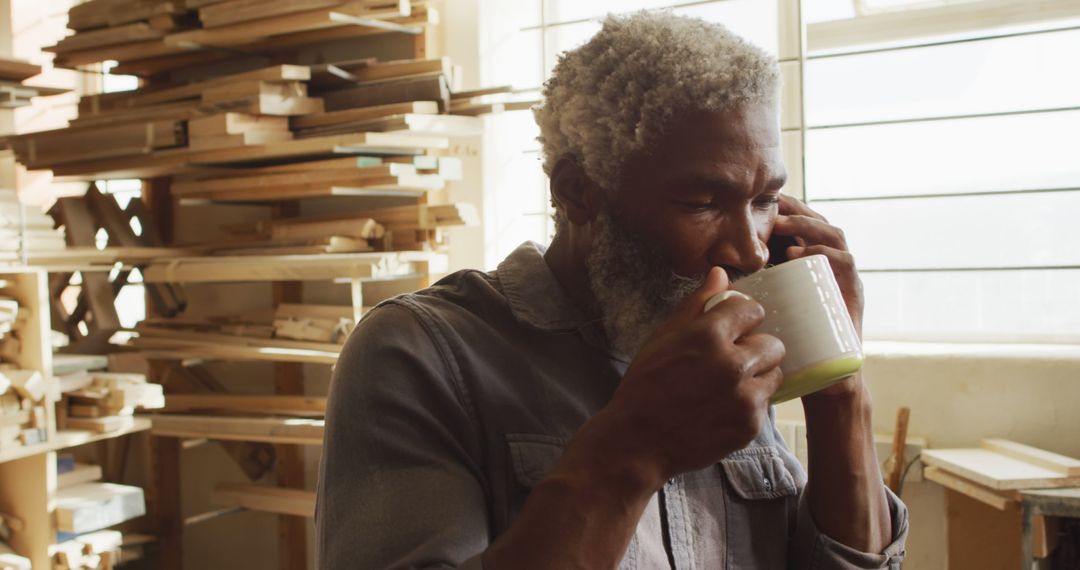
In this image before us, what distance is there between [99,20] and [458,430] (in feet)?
10.8

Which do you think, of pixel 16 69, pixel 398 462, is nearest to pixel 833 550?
pixel 398 462

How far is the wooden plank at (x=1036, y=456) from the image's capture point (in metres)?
2.40

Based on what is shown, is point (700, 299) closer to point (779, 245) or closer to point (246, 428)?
point (779, 245)

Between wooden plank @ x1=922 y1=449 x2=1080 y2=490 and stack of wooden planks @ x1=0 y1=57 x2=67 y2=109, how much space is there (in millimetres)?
2920

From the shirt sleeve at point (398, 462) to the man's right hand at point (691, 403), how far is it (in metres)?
0.14

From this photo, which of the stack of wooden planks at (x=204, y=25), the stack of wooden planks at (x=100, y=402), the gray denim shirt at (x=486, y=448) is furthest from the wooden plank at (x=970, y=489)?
the stack of wooden planks at (x=100, y=402)

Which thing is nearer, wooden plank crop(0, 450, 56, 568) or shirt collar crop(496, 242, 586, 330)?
shirt collar crop(496, 242, 586, 330)

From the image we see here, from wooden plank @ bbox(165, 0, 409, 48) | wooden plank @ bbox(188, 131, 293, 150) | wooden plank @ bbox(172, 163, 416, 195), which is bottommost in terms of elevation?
wooden plank @ bbox(172, 163, 416, 195)

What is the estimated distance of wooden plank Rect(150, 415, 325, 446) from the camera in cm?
302

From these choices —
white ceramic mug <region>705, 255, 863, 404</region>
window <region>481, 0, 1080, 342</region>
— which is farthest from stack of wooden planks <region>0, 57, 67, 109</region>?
white ceramic mug <region>705, 255, 863, 404</region>

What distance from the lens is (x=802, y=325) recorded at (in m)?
0.89

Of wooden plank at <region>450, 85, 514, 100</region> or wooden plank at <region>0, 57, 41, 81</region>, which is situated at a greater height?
wooden plank at <region>0, 57, 41, 81</region>

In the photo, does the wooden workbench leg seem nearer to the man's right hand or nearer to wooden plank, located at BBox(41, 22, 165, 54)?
wooden plank, located at BBox(41, 22, 165, 54)

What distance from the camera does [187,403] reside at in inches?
134
